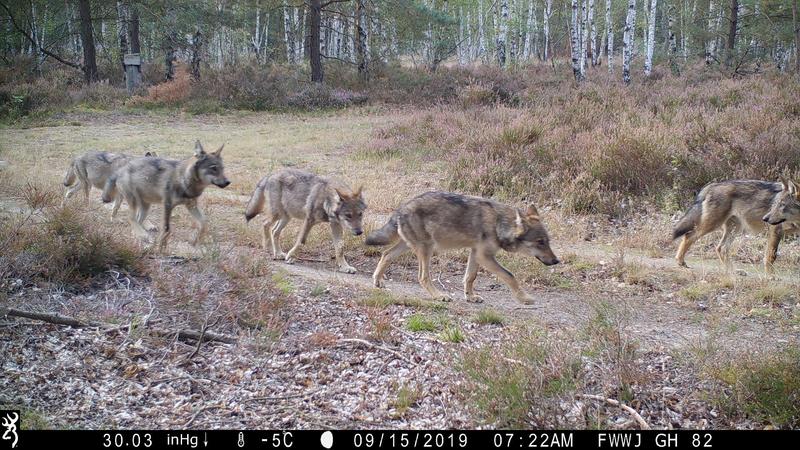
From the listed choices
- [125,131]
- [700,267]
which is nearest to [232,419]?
[700,267]

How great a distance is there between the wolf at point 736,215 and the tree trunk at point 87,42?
27.6 metres

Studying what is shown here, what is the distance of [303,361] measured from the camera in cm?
623

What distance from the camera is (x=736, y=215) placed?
32.9 feet

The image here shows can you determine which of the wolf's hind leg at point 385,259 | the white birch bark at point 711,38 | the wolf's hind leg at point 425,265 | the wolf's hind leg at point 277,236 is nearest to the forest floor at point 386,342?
the wolf's hind leg at point 385,259

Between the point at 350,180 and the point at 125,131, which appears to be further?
the point at 125,131

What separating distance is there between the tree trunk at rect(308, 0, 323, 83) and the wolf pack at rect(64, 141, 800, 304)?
19998 millimetres

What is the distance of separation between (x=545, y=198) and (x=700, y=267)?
3813 millimetres

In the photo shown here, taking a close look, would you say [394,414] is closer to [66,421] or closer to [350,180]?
[66,421]

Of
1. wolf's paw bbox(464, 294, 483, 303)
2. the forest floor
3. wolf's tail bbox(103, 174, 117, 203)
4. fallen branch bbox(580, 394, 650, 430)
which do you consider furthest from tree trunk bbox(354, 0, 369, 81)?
fallen branch bbox(580, 394, 650, 430)

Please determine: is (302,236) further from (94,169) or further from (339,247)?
(94,169)

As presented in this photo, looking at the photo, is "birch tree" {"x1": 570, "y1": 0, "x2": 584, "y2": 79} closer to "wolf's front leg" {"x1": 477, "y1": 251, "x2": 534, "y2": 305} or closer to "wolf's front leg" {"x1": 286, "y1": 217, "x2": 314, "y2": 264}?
"wolf's front leg" {"x1": 286, "y1": 217, "x2": 314, "y2": 264}

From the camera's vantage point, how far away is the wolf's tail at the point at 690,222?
1009cm

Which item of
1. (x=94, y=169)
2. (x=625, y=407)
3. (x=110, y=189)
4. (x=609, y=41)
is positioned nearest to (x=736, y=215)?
(x=625, y=407)

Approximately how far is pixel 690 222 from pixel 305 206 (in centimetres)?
590
